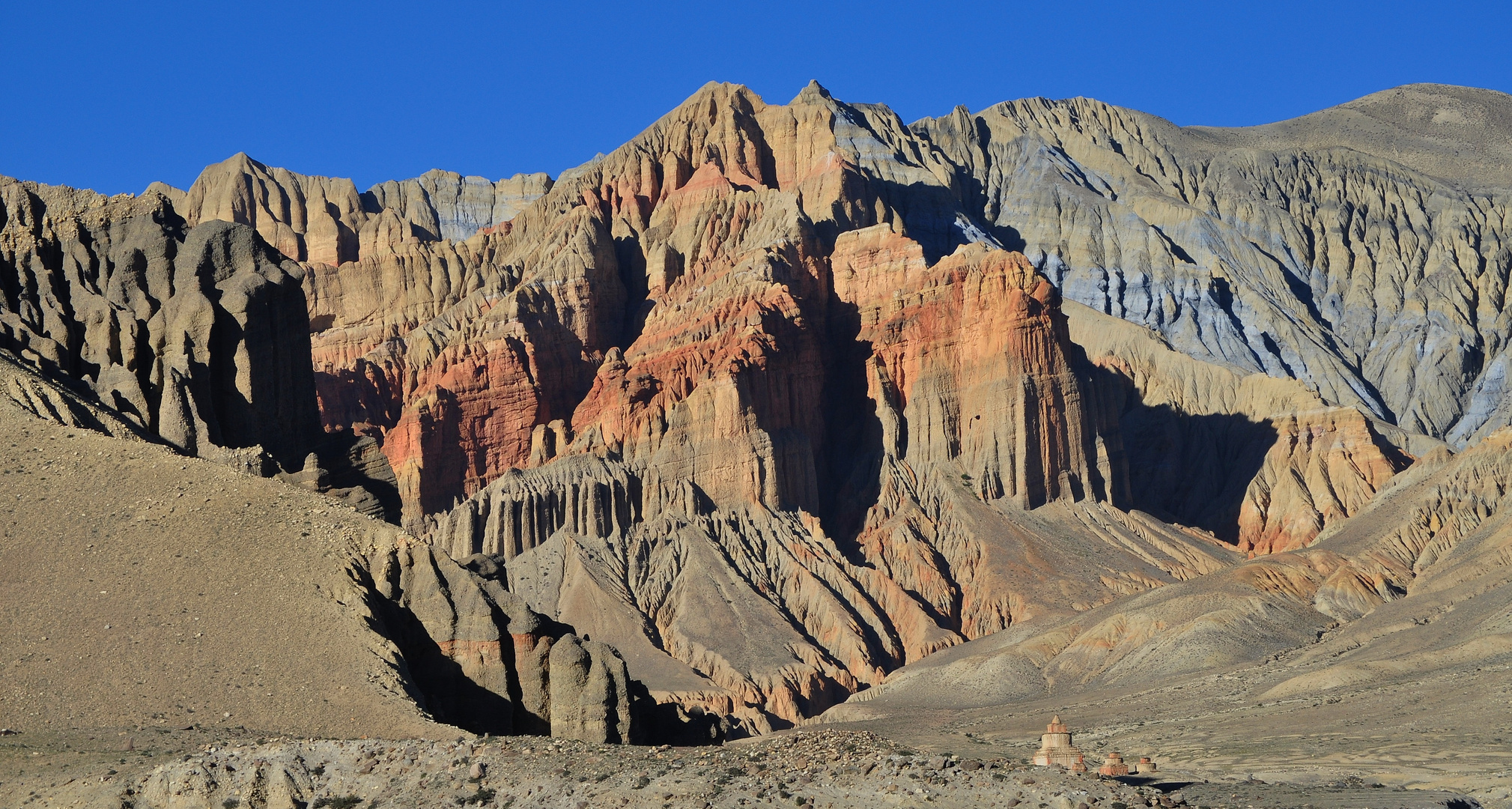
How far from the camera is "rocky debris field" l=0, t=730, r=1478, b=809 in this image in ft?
155

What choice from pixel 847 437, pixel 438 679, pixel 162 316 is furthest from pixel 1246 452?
pixel 438 679

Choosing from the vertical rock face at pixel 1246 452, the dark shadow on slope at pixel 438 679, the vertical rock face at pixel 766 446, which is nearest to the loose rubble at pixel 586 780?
the dark shadow on slope at pixel 438 679

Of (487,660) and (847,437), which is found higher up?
(847,437)

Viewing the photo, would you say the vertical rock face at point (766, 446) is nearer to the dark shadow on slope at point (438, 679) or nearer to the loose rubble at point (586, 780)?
the dark shadow on slope at point (438, 679)

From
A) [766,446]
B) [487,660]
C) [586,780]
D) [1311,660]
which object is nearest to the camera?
[586,780]

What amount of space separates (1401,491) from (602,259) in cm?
6859

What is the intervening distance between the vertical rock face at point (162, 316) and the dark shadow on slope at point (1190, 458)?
93996 mm

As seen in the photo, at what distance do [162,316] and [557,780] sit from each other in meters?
44.7

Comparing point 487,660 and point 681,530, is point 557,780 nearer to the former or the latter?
point 487,660

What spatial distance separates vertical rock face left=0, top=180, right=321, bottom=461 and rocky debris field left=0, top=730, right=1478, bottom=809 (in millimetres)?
29790

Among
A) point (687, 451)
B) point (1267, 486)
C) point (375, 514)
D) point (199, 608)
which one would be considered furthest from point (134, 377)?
point (1267, 486)

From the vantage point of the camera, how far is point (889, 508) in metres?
163

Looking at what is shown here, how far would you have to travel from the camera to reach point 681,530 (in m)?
156

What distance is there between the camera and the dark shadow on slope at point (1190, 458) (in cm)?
17862
